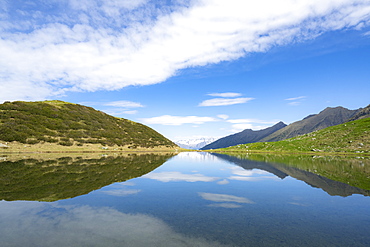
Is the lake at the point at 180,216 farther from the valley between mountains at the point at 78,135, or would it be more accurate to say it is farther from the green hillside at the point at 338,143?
the green hillside at the point at 338,143

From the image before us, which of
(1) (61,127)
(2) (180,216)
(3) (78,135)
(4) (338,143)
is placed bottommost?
(2) (180,216)

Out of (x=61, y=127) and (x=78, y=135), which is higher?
(x=61, y=127)

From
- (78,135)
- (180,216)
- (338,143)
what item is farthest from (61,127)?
(338,143)

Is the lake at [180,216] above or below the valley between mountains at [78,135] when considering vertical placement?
below

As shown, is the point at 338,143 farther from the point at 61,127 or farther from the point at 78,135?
the point at 61,127

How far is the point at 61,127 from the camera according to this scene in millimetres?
96562

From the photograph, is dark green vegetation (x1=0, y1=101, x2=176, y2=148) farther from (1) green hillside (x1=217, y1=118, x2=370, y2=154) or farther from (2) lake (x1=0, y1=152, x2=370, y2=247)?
(1) green hillside (x1=217, y1=118, x2=370, y2=154)

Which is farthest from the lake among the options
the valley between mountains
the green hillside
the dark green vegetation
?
the green hillside

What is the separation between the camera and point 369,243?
8.73 m

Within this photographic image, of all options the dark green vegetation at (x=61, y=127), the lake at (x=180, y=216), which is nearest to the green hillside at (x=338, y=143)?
the dark green vegetation at (x=61, y=127)

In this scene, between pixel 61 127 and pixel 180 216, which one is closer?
pixel 180 216

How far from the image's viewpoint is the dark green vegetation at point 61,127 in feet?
260

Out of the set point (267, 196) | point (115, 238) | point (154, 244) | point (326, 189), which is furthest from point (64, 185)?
point (326, 189)

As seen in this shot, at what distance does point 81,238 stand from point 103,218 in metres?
2.69
